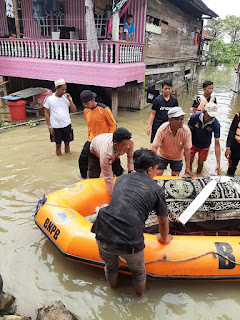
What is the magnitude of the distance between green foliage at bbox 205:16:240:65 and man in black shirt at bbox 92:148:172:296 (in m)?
37.1

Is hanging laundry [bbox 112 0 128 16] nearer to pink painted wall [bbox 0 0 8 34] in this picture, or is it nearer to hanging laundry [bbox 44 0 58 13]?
hanging laundry [bbox 44 0 58 13]

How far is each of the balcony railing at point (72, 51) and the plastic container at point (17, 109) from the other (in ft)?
6.20

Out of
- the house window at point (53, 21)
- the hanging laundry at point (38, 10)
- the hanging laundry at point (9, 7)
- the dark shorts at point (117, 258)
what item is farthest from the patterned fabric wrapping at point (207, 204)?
the house window at point (53, 21)

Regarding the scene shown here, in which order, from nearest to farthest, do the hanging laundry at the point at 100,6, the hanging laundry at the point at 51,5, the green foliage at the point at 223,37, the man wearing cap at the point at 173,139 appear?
the man wearing cap at the point at 173,139
the hanging laundry at the point at 100,6
the hanging laundry at the point at 51,5
the green foliage at the point at 223,37

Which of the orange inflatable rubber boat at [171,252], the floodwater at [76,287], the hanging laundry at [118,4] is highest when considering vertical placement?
the hanging laundry at [118,4]

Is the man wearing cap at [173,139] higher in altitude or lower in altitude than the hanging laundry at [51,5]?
lower

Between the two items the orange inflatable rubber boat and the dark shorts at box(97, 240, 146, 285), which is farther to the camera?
the orange inflatable rubber boat

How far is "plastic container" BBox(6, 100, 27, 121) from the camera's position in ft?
27.5

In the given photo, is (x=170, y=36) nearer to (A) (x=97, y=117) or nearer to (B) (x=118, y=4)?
(B) (x=118, y=4)

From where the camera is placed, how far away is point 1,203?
4309 mm

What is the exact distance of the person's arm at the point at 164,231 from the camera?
8.16 feet

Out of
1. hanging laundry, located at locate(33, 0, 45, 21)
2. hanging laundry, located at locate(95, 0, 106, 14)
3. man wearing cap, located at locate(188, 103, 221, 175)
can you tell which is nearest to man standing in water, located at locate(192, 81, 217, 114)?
man wearing cap, located at locate(188, 103, 221, 175)

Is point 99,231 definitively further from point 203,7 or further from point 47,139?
point 203,7

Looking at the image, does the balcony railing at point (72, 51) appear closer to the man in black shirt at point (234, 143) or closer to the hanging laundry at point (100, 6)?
the hanging laundry at point (100, 6)
